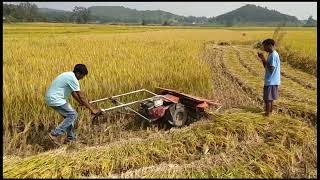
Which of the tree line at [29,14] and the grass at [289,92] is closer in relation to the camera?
the grass at [289,92]

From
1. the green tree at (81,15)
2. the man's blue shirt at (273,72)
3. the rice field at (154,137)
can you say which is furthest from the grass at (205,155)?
the green tree at (81,15)

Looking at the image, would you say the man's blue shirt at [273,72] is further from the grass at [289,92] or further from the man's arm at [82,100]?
the man's arm at [82,100]

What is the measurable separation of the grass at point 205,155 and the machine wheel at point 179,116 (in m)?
0.29

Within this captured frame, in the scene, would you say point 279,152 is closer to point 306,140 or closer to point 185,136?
point 306,140

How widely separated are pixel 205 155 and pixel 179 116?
135 centimetres

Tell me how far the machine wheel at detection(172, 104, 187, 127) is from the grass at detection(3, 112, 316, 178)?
0.96 feet

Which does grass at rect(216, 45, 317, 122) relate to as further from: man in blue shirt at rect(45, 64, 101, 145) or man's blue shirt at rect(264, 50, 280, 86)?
man in blue shirt at rect(45, 64, 101, 145)

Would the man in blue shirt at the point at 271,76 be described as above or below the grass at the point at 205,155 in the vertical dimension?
above

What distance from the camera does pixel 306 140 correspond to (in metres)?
5.22

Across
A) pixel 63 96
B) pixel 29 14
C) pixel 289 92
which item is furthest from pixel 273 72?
pixel 29 14

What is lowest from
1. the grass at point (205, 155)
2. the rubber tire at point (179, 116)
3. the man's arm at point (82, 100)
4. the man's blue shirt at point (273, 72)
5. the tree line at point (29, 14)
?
the grass at point (205, 155)

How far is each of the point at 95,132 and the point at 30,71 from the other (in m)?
2.59

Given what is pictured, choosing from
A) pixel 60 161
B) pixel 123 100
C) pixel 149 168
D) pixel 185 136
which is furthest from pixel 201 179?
pixel 123 100

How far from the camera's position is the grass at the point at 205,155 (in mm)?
4273
